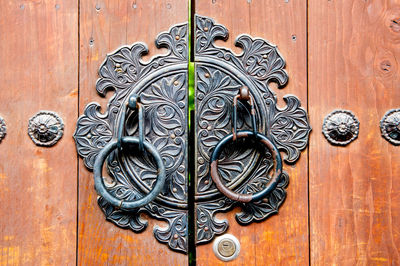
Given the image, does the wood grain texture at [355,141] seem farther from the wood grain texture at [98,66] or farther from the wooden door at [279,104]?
the wood grain texture at [98,66]

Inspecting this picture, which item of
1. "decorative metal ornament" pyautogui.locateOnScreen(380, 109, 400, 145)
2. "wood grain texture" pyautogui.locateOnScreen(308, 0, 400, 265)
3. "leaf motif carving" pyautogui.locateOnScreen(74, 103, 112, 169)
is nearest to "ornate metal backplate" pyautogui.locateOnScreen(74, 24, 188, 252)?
"leaf motif carving" pyautogui.locateOnScreen(74, 103, 112, 169)

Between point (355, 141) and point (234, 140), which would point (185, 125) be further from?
point (355, 141)

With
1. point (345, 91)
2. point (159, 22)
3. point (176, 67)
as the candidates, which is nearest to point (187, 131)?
point (176, 67)

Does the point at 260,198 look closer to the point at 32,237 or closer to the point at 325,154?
the point at 325,154

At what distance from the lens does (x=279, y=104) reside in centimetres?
86

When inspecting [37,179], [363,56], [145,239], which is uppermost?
[363,56]

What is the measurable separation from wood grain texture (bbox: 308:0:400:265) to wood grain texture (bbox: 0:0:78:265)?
490 mm

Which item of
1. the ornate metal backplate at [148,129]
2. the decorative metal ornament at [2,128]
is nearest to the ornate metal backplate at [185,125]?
the ornate metal backplate at [148,129]

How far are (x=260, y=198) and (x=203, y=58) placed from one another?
30 cm

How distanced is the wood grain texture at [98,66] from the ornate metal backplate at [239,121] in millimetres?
75

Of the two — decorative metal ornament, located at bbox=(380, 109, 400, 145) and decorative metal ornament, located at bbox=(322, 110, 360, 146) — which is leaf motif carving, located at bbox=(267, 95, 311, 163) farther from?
decorative metal ornament, located at bbox=(380, 109, 400, 145)

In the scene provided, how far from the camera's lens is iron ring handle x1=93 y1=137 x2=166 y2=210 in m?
0.78

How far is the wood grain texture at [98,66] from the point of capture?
84cm

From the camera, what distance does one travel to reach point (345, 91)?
0.87 m
